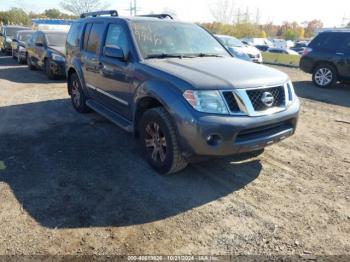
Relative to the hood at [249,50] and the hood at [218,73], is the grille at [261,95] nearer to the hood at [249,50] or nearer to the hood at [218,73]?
the hood at [218,73]

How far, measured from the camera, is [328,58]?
33.2 ft

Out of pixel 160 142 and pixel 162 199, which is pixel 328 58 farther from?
pixel 162 199

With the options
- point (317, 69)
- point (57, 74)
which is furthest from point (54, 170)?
point (317, 69)

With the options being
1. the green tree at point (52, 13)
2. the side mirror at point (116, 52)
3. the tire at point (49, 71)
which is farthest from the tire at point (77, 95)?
the green tree at point (52, 13)

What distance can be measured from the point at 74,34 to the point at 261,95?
4.52 meters

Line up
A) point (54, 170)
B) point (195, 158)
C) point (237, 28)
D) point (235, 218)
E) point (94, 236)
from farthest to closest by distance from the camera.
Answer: point (237, 28) → point (54, 170) → point (195, 158) → point (235, 218) → point (94, 236)

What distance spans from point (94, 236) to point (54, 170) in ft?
5.12

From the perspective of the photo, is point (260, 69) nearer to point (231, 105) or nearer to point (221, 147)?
point (231, 105)

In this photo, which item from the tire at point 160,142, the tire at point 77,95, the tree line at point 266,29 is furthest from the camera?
the tree line at point 266,29

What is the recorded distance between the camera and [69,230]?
9.87 ft

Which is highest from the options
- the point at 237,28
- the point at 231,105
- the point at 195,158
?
the point at 237,28

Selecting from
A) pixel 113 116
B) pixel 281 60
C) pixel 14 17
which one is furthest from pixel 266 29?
pixel 113 116

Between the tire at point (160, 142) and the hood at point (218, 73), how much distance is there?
0.53 m

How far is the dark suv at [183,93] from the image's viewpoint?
3.38 metres
